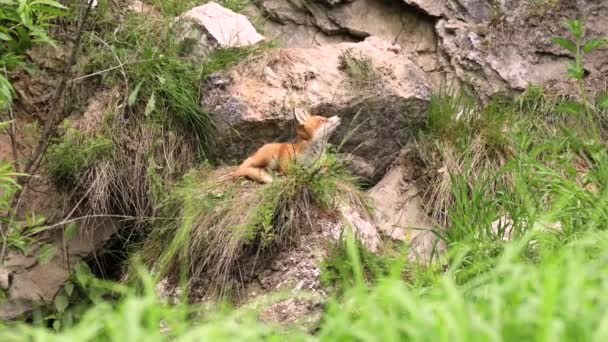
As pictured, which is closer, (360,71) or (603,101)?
(603,101)

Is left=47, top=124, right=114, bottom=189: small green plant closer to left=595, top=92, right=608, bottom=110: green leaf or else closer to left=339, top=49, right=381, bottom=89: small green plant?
left=339, top=49, right=381, bottom=89: small green plant

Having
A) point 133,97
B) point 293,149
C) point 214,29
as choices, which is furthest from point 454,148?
point 133,97

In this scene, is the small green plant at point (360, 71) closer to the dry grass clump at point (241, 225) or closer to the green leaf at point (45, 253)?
the dry grass clump at point (241, 225)

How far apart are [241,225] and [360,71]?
188cm

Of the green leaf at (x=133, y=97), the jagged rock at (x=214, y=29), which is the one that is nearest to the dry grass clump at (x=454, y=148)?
the jagged rock at (x=214, y=29)

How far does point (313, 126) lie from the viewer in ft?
18.2

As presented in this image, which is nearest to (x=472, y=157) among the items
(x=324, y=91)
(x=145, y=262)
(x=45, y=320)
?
(x=324, y=91)

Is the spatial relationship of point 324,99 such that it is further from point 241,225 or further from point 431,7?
point 431,7

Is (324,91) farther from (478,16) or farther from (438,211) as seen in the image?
(478,16)

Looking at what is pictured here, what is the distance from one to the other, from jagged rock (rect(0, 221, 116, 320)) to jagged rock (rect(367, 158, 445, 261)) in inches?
78.7

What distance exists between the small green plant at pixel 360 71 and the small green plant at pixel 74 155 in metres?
1.87

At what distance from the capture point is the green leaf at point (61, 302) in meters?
5.36

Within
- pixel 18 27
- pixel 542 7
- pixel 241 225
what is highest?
pixel 542 7

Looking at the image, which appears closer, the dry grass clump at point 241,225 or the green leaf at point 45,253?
the dry grass clump at point 241,225
